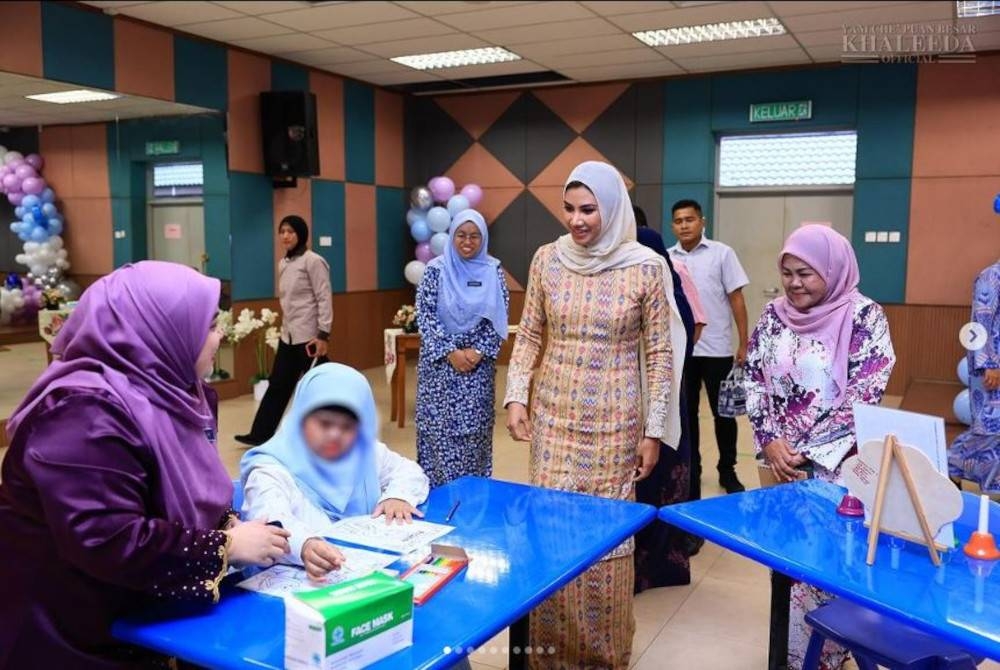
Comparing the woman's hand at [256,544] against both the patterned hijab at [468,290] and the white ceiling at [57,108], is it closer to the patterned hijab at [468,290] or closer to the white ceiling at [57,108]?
the patterned hijab at [468,290]

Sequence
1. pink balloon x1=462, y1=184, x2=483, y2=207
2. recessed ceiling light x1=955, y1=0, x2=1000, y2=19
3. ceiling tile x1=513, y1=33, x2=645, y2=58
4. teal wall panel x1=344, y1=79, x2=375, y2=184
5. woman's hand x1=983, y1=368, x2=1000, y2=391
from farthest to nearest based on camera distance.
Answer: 1. pink balloon x1=462, y1=184, x2=483, y2=207
2. teal wall panel x1=344, y1=79, x2=375, y2=184
3. ceiling tile x1=513, y1=33, x2=645, y2=58
4. woman's hand x1=983, y1=368, x2=1000, y2=391
5. recessed ceiling light x1=955, y1=0, x2=1000, y2=19

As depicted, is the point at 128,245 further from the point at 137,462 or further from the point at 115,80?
the point at 137,462

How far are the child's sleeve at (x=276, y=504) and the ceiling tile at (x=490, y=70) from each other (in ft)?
18.2

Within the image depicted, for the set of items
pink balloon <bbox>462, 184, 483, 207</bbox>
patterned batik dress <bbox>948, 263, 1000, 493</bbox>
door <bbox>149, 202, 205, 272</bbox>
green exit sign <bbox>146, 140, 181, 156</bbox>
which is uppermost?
green exit sign <bbox>146, 140, 181, 156</bbox>

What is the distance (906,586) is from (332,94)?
669 cm

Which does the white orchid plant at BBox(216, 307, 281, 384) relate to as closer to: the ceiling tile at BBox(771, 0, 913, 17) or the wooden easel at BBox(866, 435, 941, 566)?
the wooden easel at BBox(866, 435, 941, 566)

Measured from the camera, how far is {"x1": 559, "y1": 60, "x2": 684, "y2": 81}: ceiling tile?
6.79 metres

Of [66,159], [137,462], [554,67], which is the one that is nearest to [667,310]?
[137,462]

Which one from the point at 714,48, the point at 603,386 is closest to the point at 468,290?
the point at 603,386

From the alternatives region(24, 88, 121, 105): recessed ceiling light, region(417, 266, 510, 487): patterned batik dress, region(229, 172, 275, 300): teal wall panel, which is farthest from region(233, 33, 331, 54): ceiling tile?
region(417, 266, 510, 487): patterned batik dress

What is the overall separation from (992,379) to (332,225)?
5.43 meters

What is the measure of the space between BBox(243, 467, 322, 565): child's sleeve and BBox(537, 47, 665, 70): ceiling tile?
16.8ft

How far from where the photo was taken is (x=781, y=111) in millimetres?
6812

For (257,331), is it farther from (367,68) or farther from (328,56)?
(367,68)
